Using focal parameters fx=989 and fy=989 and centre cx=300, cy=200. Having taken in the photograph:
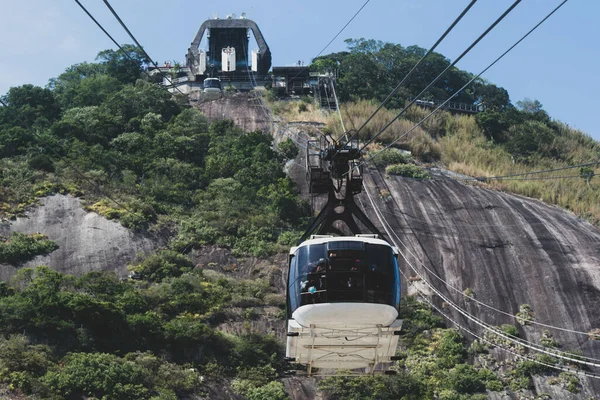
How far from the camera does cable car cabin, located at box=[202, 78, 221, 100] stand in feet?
259

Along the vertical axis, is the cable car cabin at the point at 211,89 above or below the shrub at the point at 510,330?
A: above

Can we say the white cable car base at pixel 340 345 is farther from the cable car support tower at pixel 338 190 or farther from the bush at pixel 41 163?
the bush at pixel 41 163

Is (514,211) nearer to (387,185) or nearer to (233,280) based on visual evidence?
(387,185)

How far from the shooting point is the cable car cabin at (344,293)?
82.8 ft

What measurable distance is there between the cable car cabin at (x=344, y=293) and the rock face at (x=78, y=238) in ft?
87.5

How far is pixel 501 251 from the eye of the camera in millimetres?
55156

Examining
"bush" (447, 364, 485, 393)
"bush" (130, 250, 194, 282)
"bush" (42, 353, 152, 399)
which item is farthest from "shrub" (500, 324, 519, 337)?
"bush" (42, 353, 152, 399)

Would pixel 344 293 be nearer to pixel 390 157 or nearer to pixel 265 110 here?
pixel 390 157

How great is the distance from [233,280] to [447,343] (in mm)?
11458

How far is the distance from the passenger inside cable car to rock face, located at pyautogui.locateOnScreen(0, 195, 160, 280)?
27194 mm

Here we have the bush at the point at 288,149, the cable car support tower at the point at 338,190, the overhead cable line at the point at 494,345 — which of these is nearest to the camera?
the cable car support tower at the point at 338,190

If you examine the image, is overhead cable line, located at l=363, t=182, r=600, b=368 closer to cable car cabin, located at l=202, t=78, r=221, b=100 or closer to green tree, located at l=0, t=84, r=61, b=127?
cable car cabin, located at l=202, t=78, r=221, b=100

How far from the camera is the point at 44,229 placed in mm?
55000

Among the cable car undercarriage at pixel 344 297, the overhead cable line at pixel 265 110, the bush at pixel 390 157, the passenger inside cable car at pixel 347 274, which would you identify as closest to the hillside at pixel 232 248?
the bush at pixel 390 157
